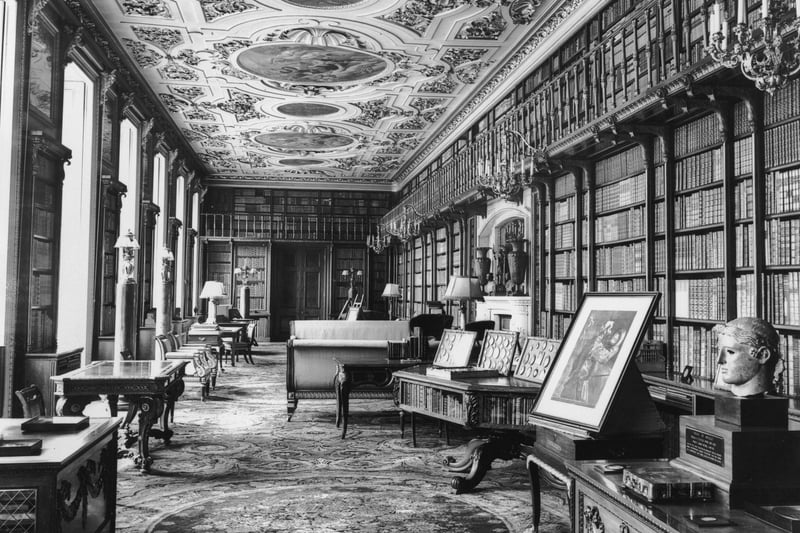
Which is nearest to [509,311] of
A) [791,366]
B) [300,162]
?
[791,366]

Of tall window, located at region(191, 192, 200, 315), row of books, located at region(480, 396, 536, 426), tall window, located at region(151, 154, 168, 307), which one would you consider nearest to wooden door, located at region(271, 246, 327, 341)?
tall window, located at region(191, 192, 200, 315)

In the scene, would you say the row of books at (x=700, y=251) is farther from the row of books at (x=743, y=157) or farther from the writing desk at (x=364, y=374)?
the writing desk at (x=364, y=374)

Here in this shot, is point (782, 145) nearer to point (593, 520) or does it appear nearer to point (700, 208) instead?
point (700, 208)

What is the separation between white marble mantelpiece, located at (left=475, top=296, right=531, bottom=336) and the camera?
30.6ft

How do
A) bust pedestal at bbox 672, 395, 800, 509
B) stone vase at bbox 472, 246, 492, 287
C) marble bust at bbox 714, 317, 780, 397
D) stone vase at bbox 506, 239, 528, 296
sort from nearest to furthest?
bust pedestal at bbox 672, 395, 800, 509, marble bust at bbox 714, 317, 780, 397, stone vase at bbox 506, 239, 528, 296, stone vase at bbox 472, 246, 492, 287

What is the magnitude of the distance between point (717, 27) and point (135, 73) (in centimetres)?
968

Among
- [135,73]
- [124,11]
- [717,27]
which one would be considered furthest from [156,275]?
[717,27]

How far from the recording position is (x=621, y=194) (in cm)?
702

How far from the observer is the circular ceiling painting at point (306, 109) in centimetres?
1272

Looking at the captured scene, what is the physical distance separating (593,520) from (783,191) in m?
3.38

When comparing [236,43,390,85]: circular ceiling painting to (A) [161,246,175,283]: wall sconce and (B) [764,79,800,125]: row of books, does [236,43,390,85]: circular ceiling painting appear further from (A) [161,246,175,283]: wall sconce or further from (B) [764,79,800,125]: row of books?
(B) [764,79,800,125]: row of books

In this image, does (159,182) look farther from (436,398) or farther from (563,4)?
(436,398)

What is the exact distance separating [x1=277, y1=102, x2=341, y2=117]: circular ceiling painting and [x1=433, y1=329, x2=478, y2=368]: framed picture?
780cm

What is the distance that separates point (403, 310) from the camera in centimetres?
1889
